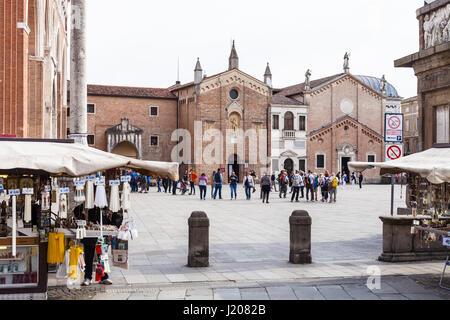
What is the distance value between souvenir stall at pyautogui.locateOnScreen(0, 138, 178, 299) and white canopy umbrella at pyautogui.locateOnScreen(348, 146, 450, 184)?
365 centimetres

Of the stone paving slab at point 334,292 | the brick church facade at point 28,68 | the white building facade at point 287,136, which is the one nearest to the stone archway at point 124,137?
the white building facade at point 287,136

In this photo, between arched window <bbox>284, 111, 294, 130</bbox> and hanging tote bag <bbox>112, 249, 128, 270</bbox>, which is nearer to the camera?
hanging tote bag <bbox>112, 249, 128, 270</bbox>

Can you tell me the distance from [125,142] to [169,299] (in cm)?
4627

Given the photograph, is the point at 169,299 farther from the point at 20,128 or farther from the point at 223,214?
the point at 20,128

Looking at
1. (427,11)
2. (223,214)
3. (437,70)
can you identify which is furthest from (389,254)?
(223,214)

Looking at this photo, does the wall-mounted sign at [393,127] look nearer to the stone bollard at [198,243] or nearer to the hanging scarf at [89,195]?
the stone bollard at [198,243]

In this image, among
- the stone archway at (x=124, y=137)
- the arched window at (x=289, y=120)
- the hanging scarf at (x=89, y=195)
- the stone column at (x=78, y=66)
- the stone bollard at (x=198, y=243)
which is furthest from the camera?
the arched window at (x=289, y=120)

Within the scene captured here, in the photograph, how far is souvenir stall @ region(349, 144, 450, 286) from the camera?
29.2 ft

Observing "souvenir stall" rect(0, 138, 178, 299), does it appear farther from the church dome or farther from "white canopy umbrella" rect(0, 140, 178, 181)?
the church dome

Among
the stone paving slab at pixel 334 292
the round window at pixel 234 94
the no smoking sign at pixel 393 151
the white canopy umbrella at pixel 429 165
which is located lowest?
the stone paving slab at pixel 334 292

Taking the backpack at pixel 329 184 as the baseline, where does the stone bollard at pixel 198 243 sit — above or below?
below

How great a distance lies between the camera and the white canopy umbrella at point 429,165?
24.8 feet

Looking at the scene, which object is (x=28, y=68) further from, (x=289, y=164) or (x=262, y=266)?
→ (x=289, y=164)

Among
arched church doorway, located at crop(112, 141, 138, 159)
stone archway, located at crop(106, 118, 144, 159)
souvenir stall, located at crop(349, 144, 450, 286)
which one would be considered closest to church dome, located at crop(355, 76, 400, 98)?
stone archway, located at crop(106, 118, 144, 159)
